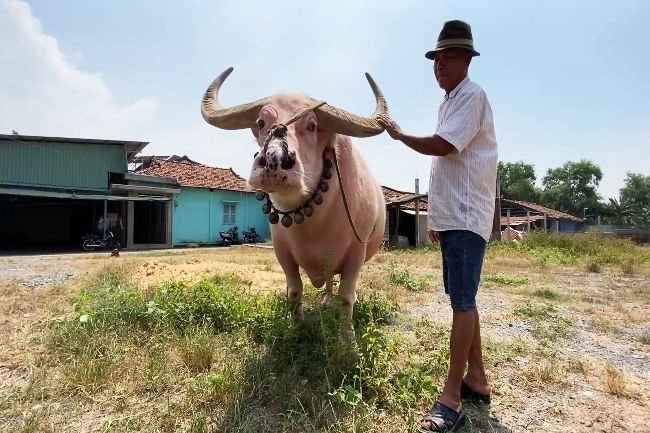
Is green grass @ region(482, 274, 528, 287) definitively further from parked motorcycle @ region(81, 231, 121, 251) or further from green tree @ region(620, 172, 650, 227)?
green tree @ region(620, 172, 650, 227)

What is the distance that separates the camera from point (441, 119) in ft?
8.66

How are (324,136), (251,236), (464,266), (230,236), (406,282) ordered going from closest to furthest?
(464,266)
(324,136)
(406,282)
(230,236)
(251,236)

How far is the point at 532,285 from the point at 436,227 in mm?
5880

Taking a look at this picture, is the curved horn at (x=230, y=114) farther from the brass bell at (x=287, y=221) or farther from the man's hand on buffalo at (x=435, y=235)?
the man's hand on buffalo at (x=435, y=235)

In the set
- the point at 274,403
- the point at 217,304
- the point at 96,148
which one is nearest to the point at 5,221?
the point at 96,148

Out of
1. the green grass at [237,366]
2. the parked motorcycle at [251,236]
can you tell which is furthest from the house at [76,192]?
the green grass at [237,366]

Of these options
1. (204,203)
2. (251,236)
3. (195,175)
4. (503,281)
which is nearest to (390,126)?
(503,281)

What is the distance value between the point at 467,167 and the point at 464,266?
1.93ft

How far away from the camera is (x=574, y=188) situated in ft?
195

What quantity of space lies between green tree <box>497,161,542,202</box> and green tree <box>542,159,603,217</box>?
176cm

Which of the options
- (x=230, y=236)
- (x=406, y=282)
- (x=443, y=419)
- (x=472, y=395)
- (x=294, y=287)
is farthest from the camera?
(x=230, y=236)

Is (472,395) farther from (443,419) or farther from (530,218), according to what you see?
(530,218)

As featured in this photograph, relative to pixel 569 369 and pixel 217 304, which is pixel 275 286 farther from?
pixel 569 369

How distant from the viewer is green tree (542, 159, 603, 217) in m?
56.8
